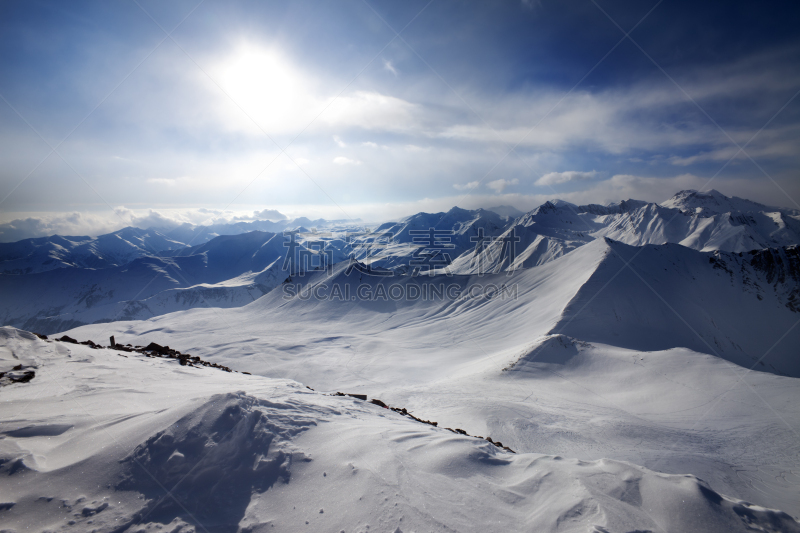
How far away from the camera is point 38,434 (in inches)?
214

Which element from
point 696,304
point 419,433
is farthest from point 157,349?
point 696,304

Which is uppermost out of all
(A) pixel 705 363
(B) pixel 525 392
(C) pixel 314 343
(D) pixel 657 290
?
(D) pixel 657 290

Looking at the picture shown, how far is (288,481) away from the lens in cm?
497

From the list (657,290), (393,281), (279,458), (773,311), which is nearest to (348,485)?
(279,458)

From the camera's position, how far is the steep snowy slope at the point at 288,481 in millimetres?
4293

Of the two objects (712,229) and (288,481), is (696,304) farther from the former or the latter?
(712,229)

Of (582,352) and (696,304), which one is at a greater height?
(696,304)

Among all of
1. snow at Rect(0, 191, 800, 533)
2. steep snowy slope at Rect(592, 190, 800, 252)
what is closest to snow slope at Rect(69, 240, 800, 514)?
snow at Rect(0, 191, 800, 533)

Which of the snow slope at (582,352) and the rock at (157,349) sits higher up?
the rock at (157,349)

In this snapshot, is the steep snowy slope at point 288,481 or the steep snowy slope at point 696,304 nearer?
the steep snowy slope at point 288,481

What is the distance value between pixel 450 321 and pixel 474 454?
161 feet

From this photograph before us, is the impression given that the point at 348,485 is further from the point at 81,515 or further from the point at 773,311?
the point at 773,311

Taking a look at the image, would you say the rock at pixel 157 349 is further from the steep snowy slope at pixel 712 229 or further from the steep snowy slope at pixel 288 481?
the steep snowy slope at pixel 712 229

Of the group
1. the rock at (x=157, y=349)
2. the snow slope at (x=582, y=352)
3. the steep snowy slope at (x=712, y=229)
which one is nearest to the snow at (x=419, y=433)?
the snow slope at (x=582, y=352)
